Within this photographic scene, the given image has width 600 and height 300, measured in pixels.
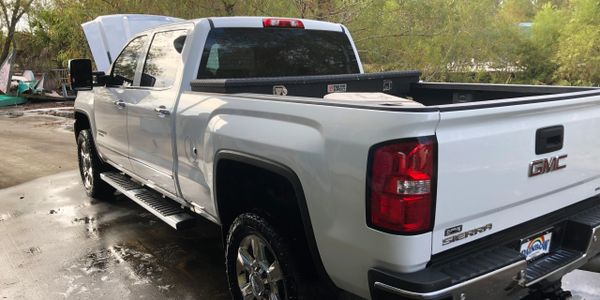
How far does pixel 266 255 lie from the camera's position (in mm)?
2926

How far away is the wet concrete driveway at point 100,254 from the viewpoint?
3.83 m

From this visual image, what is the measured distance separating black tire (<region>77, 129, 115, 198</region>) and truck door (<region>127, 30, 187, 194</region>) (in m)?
1.57

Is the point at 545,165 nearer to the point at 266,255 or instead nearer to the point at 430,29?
the point at 266,255

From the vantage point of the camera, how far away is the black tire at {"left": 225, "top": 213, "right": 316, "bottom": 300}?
2.66 metres

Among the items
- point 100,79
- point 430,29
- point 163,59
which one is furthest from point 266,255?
point 430,29

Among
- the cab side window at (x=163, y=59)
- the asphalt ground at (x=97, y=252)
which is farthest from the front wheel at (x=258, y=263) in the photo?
the cab side window at (x=163, y=59)

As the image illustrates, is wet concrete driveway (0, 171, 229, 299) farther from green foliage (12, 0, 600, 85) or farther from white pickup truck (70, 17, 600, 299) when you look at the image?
green foliage (12, 0, 600, 85)

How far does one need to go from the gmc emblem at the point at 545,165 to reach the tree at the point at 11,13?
23663 mm

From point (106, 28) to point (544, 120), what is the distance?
6.83 metres

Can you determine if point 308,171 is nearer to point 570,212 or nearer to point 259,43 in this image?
point 570,212

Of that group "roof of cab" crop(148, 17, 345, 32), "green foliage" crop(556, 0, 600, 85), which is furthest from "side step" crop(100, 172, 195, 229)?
"green foliage" crop(556, 0, 600, 85)

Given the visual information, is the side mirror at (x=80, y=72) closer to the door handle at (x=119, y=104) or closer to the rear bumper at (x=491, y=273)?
the door handle at (x=119, y=104)

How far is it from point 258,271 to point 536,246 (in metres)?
1.55

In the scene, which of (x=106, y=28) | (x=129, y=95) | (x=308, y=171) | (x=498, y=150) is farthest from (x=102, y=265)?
(x=106, y=28)
